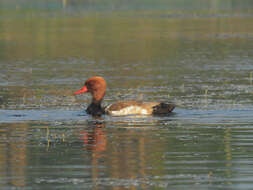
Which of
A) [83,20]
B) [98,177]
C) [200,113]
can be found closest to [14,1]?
[83,20]

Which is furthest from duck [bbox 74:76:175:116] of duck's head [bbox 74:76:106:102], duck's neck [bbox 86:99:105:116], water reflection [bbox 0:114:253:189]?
water reflection [bbox 0:114:253:189]

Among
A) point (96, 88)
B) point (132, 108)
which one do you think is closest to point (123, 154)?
point (132, 108)

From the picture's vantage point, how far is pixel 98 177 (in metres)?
10.3

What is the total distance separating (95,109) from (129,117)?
0.97m

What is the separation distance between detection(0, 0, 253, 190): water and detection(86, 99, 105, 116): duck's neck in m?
0.30

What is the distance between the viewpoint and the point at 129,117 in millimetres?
16812

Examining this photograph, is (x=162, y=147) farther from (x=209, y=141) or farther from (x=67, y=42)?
(x=67, y=42)

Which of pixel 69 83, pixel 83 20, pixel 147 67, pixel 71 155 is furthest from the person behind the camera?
pixel 83 20

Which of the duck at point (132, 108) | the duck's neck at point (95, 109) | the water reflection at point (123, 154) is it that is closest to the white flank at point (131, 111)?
the duck at point (132, 108)

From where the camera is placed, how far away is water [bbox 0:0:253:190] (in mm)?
10562

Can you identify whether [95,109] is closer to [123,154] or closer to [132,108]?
[132,108]

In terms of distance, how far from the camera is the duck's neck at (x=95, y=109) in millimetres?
17294

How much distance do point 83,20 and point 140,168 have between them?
160 feet

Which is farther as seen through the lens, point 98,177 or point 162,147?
point 162,147
